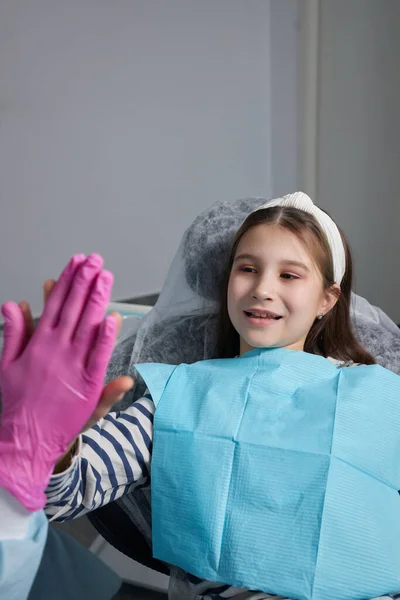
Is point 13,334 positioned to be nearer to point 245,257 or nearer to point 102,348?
point 102,348

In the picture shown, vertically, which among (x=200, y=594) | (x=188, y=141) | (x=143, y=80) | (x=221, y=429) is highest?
(x=143, y=80)

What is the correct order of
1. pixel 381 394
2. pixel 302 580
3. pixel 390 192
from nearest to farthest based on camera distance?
pixel 302 580 → pixel 381 394 → pixel 390 192

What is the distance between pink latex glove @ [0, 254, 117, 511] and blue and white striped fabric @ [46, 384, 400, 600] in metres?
0.08

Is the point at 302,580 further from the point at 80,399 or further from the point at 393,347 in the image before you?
the point at 393,347

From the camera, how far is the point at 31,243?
233 cm

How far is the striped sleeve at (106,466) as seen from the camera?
2.49ft

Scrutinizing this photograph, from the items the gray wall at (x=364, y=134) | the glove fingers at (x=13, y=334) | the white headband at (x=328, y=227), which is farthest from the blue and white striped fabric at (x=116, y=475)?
the gray wall at (x=364, y=134)

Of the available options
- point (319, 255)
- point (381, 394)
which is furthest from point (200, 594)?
point (319, 255)

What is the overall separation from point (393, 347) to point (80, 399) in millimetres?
726

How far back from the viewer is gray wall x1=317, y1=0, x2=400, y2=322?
93.0 inches

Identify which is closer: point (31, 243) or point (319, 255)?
point (319, 255)

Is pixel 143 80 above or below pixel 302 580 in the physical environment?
above

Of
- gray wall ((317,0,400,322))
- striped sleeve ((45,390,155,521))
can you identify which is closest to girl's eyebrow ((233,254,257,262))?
striped sleeve ((45,390,155,521))

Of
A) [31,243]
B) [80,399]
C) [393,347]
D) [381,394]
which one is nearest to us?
[80,399]
